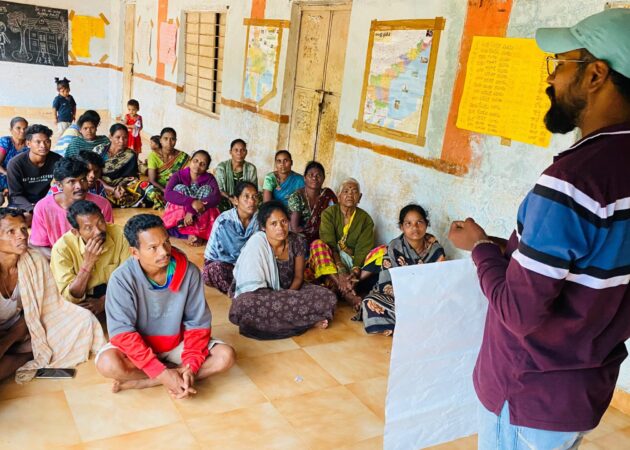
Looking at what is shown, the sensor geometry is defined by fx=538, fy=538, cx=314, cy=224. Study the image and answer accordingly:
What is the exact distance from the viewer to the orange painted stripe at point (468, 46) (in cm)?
357

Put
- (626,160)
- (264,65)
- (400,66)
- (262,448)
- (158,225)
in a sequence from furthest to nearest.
Answer: (264,65) → (400,66) → (158,225) → (262,448) → (626,160)

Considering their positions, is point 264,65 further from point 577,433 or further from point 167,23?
point 577,433

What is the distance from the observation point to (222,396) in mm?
2814

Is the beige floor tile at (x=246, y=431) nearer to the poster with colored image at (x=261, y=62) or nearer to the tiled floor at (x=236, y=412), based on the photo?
the tiled floor at (x=236, y=412)

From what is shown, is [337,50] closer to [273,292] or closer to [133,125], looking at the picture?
[273,292]

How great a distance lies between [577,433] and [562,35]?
0.93 meters

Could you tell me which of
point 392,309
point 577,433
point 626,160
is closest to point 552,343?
point 577,433

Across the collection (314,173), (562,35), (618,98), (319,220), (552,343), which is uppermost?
(562,35)

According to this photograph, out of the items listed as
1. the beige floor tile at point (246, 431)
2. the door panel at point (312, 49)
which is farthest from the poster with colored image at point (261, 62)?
the beige floor tile at point (246, 431)

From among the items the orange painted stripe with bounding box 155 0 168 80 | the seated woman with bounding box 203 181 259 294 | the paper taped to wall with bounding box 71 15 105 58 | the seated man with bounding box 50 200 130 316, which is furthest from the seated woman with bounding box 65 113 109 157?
the paper taped to wall with bounding box 71 15 105 58

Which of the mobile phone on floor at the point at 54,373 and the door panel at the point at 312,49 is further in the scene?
the door panel at the point at 312,49

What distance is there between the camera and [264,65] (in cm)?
649

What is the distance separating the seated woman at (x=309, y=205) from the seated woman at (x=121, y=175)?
2.22 m

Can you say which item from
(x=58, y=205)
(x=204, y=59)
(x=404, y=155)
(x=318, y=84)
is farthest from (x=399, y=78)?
(x=204, y=59)
